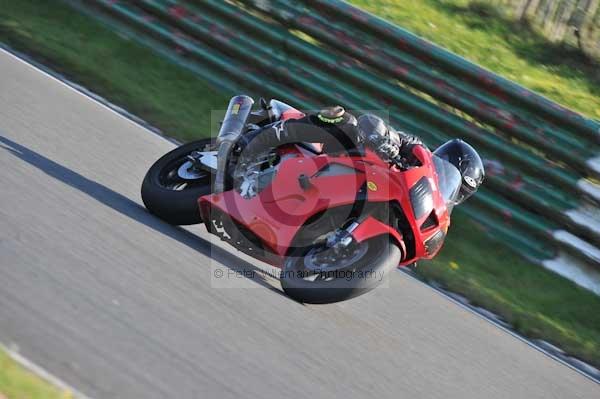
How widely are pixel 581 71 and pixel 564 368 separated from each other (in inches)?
216

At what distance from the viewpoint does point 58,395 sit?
141 inches

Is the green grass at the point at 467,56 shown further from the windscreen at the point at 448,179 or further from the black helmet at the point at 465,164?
the windscreen at the point at 448,179

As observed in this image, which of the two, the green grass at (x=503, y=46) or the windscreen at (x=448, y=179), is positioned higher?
the windscreen at (x=448, y=179)

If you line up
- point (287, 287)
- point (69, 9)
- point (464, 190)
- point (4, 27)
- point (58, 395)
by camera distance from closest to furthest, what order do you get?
point (58, 395), point (287, 287), point (464, 190), point (4, 27), point (69, 9)

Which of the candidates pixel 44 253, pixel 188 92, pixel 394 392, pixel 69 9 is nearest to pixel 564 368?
pixel 394 392

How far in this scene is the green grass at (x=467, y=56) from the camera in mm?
7312

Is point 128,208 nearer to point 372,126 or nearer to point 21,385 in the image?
point 372,126

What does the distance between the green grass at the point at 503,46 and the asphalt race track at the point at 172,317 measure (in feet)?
14.9

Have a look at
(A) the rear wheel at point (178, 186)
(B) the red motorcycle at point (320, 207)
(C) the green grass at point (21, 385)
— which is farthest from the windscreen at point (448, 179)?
(C) the green grass at point (21, 385)

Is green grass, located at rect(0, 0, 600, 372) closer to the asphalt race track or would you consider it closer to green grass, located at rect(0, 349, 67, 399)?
the asphalt race track

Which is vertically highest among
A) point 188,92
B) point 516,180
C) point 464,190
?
point 464,190

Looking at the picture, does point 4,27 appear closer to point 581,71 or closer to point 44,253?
point 44,253

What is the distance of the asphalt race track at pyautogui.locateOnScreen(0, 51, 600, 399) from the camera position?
423 centimetres

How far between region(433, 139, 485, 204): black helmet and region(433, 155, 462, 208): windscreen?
0.23 feet
